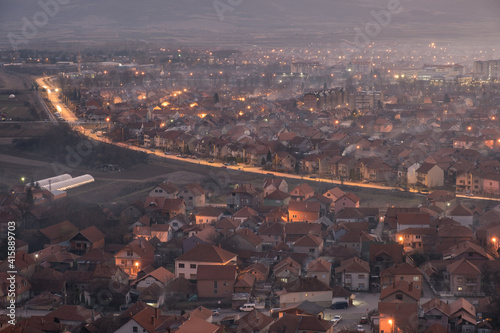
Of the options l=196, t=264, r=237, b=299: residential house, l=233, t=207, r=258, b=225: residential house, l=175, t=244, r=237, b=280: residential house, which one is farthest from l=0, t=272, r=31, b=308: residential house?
l=233, t=207, r=258, b=225: residential house

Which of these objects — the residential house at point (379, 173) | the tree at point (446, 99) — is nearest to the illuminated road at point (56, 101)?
the residential house at point (379, 173)

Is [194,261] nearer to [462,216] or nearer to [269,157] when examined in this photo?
[462,216]

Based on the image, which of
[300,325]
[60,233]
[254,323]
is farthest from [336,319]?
[60,233]

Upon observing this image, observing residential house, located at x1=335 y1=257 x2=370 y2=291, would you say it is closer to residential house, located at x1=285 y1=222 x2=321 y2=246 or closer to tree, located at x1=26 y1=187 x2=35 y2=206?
residential house, located at x1=285 y1=222 x2=321 y2=246

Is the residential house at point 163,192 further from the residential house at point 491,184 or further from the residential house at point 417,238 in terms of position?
the residential house at point 491,184

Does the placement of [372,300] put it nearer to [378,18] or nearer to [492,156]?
[492,156]
